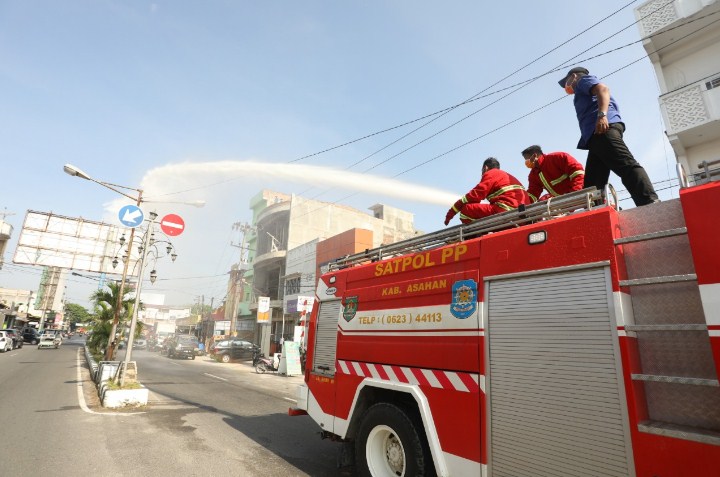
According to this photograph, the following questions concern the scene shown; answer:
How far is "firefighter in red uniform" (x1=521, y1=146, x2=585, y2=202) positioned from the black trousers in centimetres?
36

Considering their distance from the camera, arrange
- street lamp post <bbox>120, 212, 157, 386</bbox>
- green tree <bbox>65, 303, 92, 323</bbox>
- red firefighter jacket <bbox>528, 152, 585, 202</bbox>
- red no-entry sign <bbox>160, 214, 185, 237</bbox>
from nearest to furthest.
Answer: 1. red firefighter jacket <bbox>528, 152, 585, 202</bbox>
2. street lamp post <bbox>120, 212, 157, 386</bbox>
3. red no-entry sign <bbox>160, 214, 185, 237</bbox>
4. green tree <bbox>65, 303, 92, 323</bbox>

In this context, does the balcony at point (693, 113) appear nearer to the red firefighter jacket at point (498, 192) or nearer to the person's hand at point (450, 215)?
the red firefighter jacket at point (498, 192)

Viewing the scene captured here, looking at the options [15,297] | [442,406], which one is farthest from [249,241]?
[15,297]

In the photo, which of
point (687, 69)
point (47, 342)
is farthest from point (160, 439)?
point (47, 342)

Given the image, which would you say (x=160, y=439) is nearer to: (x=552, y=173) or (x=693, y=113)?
(x=552, y=173)

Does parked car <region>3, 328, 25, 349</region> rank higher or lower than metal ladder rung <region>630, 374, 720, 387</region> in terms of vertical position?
lower

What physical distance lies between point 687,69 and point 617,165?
12834 mm

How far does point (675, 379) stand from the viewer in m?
2.19

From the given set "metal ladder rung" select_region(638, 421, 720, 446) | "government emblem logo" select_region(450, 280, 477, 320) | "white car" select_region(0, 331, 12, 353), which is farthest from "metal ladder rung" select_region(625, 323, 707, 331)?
A: "white car" select_region(0, 331, 12, 353)

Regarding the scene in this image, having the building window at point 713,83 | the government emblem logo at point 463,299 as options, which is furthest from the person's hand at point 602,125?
the building window at point 713,83

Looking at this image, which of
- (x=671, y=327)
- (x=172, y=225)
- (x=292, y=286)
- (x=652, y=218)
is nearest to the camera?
(x=671, y=327)

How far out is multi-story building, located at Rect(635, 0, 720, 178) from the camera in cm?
1099

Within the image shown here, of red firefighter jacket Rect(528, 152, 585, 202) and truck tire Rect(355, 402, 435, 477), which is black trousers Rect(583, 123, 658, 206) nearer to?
red firefighter jacket Rect(528, 152, 585, 202)

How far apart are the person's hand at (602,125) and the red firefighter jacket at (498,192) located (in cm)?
119
